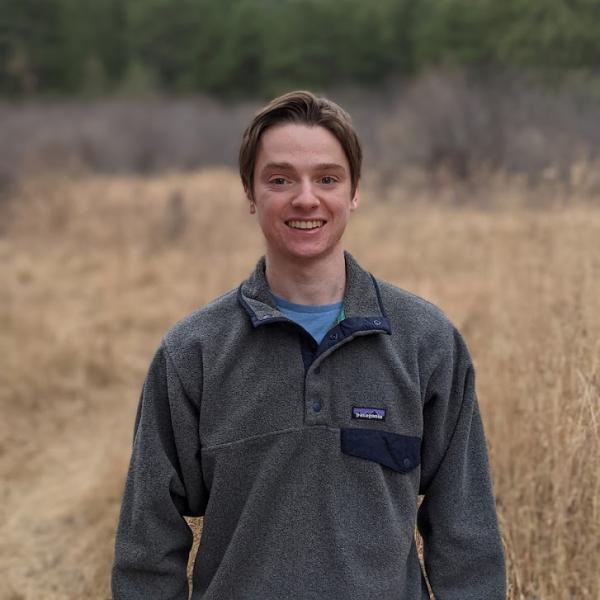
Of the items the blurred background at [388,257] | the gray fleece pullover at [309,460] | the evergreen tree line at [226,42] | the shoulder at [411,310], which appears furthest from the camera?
the evergreen tree line at [226,42]

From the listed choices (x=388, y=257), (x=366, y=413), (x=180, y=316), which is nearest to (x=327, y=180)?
(x=366, y=413)

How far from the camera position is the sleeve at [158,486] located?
5.42ft

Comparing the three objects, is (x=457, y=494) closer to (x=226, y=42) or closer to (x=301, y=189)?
(x=301, y=189)

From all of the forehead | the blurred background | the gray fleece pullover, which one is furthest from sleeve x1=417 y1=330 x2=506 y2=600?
the blurred background

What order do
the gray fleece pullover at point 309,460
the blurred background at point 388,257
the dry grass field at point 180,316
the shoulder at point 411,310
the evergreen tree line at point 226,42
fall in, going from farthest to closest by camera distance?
the evergreen tree line at point 226,42
the blurred background at point 388,257
the dry grass field at point 180,316
the shoulder at point 411,310
the gray fleece pullover at point 309,460

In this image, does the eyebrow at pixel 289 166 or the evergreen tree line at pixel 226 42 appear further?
the evergreen tree line at pixel 226 42

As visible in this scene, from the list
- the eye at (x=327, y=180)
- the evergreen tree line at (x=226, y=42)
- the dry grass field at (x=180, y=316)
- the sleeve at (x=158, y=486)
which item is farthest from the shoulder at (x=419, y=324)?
the evergreen tree line at (x=226, y=42)

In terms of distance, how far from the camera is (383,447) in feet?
5.31

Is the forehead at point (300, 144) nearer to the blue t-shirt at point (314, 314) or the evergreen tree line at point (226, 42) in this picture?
the blue t-shirt at point (314, 314)

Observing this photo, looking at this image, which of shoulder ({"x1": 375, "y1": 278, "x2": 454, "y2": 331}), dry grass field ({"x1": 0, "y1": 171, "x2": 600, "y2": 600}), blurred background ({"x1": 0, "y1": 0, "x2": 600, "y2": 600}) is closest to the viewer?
shoulder ({"x1": 375, "y1": 278, "x2": 454, "y2": 331})

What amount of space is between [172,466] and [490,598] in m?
0.69

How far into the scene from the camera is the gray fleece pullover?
160cm

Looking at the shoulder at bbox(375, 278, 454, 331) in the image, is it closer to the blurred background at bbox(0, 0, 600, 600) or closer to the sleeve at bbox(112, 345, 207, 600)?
the sleeve at bbox(112, 345, 207, 600)

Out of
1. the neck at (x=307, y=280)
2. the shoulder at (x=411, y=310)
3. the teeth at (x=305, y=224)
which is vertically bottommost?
the shoulder at (x=411, y=310)
